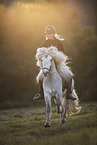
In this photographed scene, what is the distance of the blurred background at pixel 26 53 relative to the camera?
21.7 meters

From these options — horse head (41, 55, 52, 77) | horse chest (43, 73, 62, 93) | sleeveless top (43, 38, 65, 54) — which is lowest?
horse chest (43, 73, 62, 93)

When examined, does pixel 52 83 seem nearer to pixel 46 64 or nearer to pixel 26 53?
pixel 46 64

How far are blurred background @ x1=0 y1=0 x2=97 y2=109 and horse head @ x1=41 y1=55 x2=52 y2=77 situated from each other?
14646 millimetres

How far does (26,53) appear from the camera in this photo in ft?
73.5

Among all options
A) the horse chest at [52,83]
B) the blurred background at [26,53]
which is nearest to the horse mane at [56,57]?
the horse chest at [52,83]

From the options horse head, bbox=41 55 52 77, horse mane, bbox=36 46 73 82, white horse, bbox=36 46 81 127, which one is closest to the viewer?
horse head, bbox=41 55 52 77

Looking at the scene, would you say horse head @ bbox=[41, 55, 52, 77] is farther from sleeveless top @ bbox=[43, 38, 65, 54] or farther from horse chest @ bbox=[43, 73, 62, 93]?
sleeveless top @ bbox=[43, 38, 65, 54]

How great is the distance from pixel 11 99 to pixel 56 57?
15.2 meters

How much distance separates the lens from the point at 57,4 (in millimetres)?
31297

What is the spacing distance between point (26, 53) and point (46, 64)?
15.7 metres

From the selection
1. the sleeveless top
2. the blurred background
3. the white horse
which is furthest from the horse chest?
the blurred background

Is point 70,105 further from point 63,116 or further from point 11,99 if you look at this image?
point 11,99

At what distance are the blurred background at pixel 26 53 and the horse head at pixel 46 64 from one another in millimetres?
14646

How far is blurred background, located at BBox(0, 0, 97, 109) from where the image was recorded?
21.7m
